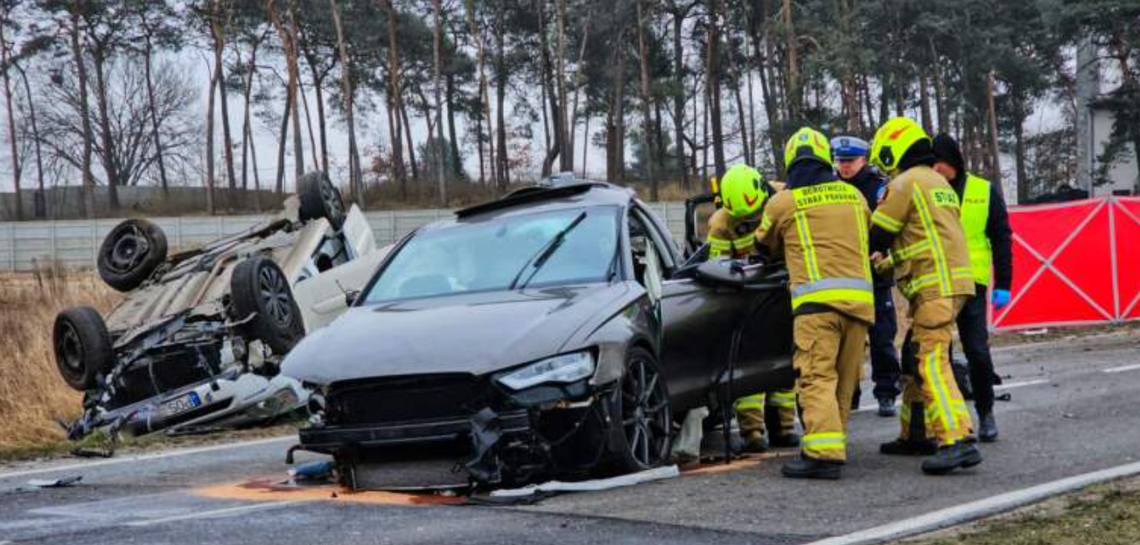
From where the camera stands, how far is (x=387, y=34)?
5116cm

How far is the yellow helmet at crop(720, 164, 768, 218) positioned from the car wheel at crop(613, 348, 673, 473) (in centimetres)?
164

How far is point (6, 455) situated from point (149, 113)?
62855 millimetres

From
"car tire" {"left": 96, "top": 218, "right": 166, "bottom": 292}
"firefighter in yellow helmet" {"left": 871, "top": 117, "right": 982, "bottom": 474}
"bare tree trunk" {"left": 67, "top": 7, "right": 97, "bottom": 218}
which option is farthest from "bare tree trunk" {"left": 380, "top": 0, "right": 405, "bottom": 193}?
"firefighter in yellow helmet" {"left": 871, "top": 117, "right": 982, "bottom": 474}

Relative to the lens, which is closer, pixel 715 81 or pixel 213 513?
pixel 213 513

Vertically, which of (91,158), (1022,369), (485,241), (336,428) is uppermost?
(91,158)

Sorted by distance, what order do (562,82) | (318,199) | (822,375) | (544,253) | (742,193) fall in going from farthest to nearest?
(562,82) → (318,199) → (742,193) → (544,253) → (822,375)

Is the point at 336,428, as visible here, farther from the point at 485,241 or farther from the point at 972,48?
the point at 972,48

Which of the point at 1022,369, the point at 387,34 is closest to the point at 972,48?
the point at 387,34

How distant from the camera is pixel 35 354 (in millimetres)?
14461

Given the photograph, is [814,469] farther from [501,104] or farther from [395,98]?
[501,104]

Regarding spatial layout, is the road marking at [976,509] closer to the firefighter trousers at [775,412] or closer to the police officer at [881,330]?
the firefighter trousers at [775,412]

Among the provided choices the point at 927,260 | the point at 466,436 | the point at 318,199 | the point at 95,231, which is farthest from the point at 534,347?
the point at 95,231

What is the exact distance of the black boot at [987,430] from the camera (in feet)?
27.3

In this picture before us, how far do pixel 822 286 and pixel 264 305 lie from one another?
541 centimetres
